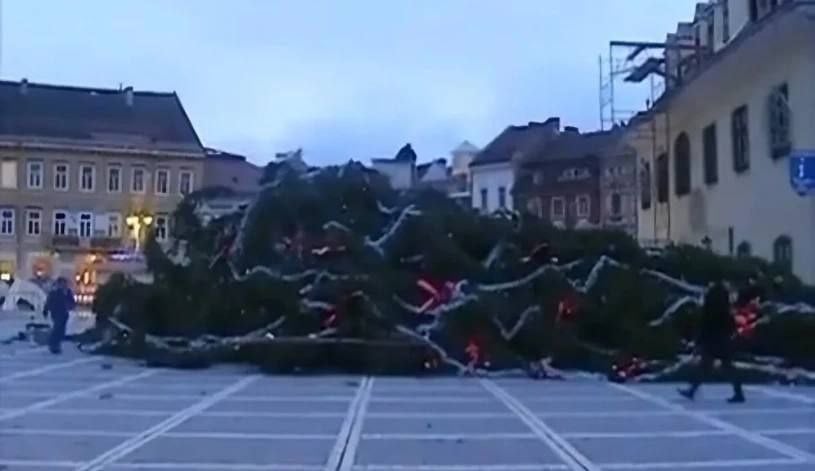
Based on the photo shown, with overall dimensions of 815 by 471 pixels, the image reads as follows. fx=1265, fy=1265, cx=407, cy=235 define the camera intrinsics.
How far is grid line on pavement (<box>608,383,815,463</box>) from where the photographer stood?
12289 mm

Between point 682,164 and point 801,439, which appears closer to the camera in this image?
point 801,439

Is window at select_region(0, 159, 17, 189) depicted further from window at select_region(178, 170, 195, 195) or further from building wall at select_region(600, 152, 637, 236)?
building wall at select_region(600, 152, 637, 236)

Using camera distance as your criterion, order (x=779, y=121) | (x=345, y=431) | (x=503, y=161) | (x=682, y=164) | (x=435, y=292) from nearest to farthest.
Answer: (x=345, y=431)
(x=435, y=292)
(x=779, y=121)
(x=682, y=164)
(x=503, y=161)

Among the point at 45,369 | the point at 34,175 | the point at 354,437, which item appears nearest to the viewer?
the point at 354,437

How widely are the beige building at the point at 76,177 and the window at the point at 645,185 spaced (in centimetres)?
4310

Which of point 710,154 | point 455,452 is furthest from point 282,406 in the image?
point 710,154

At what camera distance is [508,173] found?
87.5 metres

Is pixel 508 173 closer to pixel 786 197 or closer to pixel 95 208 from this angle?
pixel 95 208

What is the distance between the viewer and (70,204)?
85500 mm

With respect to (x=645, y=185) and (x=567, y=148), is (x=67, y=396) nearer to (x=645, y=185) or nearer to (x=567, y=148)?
(x=645, y=185)

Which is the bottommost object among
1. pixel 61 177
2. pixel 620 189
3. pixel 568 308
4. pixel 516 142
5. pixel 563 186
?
pixel 568 308

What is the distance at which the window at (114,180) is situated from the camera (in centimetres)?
8675

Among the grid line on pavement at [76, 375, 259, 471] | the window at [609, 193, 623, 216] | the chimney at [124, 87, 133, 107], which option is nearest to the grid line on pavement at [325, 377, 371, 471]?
the grid line on pavement at [76, 375, 259, 471]

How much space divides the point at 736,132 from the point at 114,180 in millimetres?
60355
